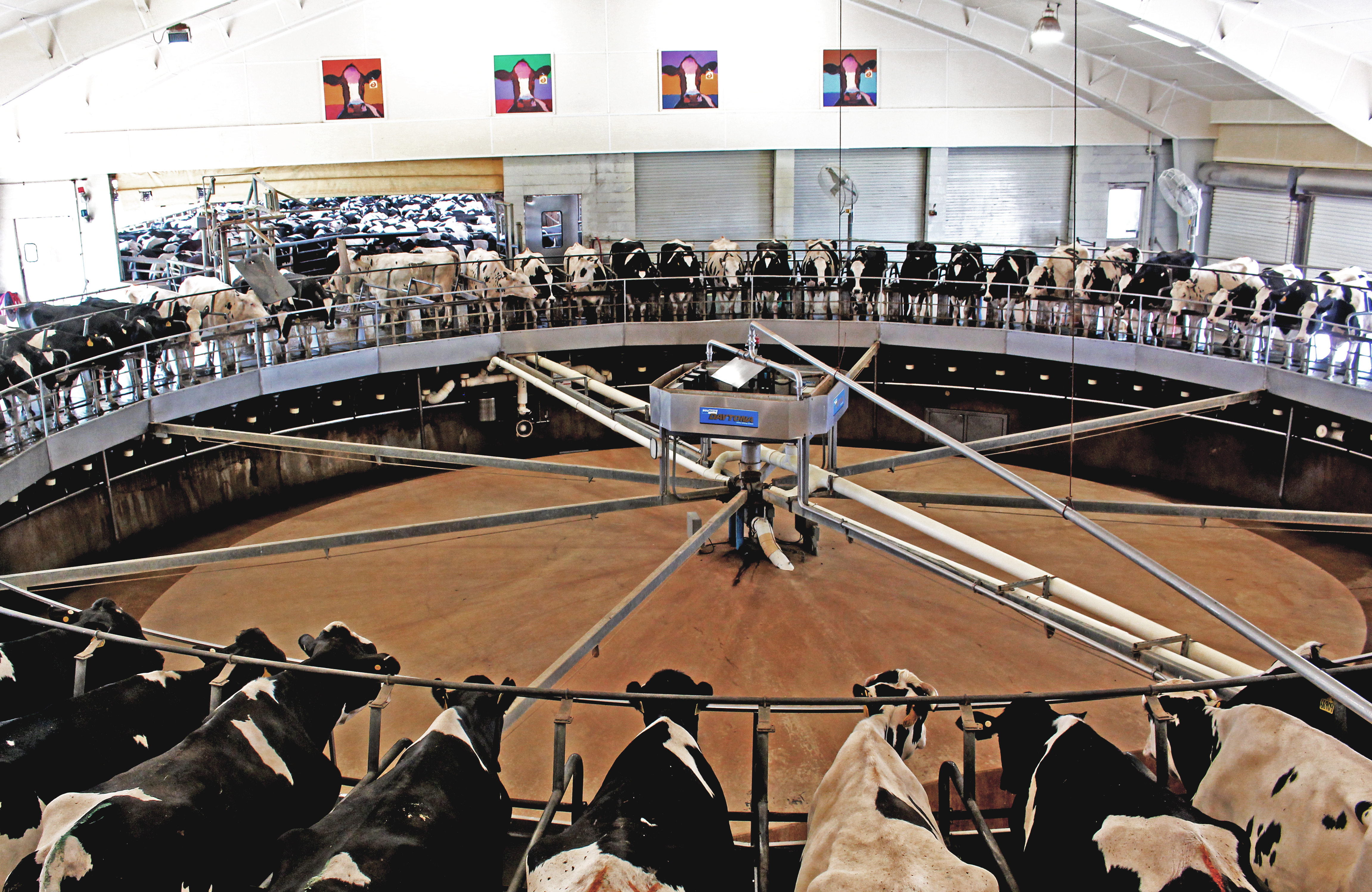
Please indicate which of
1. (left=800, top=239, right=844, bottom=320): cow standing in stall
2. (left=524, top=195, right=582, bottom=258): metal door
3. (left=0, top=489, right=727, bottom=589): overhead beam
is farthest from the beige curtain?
(left=0, top=489, right=727, bottom=589): overhead beam

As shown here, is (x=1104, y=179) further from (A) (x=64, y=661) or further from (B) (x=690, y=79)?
(A) (x=64, y=661)

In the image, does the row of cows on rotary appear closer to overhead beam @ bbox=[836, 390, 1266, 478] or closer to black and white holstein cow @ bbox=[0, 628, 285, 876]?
black and white holstein cow @ bbox=[0, 628, 285, 876]

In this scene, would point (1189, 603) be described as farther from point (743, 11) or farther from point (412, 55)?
point (412, 55)

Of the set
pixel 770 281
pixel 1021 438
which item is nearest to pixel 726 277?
pixel 770 281

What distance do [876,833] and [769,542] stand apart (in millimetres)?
6784

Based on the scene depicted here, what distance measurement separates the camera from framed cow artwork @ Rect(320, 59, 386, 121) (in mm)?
20531

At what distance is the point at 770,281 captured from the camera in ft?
55.5

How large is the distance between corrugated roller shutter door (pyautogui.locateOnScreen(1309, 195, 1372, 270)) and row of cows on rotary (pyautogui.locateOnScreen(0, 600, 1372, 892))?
48.4 feet

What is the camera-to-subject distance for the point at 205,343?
13.5 metres

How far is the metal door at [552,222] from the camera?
72.0 feet

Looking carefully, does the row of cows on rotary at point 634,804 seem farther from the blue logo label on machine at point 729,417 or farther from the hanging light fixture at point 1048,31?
the hanging light fixture at point 1048,31

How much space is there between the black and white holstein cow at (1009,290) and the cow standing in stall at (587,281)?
5.81 m

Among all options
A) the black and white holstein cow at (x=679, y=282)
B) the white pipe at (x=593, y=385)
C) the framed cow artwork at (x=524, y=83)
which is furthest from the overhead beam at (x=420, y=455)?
the framed cow artwork at (x=524, y=83)

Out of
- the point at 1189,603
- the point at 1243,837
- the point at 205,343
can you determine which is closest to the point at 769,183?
the point at 205,343
